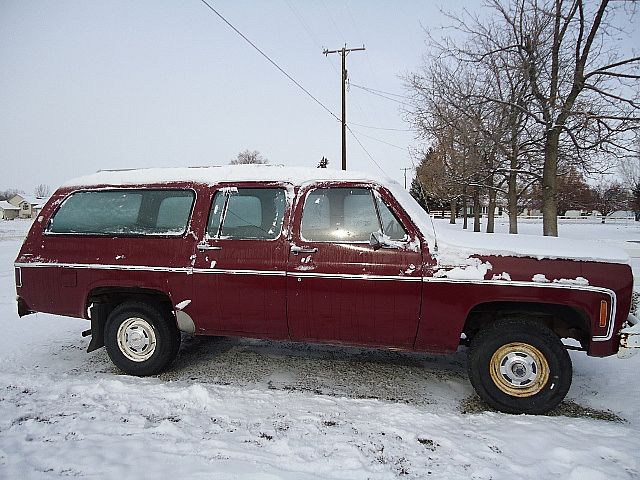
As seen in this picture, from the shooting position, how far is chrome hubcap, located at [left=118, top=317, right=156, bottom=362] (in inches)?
167

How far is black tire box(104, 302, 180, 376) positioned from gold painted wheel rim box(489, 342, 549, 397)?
301cm

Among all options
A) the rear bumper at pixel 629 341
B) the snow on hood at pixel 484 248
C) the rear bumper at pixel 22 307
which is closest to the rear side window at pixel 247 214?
the snow on hood at pixel 484 248

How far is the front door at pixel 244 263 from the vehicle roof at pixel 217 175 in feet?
0.44

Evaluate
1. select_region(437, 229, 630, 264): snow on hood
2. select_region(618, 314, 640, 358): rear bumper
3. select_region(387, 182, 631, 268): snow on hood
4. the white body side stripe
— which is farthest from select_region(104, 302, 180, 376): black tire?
select_region(618, 314, 640, 358): rear bumper

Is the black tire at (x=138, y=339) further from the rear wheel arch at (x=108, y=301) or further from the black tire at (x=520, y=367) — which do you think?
the black tire at (x=520, y=367)

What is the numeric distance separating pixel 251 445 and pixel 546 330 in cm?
244

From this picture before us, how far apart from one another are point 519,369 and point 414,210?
1547 millimetres

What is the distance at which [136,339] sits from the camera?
4246 millimetres

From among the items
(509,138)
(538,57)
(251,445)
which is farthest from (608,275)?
(509,138)

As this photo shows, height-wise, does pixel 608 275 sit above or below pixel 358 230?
below

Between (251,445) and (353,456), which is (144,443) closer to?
(251,445)

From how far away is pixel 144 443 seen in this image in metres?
2.92

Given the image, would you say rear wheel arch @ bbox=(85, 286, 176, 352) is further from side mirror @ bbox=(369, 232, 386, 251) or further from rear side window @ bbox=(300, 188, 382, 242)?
side mirror @ bbox=(369, 232, 386, 251)

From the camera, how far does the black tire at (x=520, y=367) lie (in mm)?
3381
